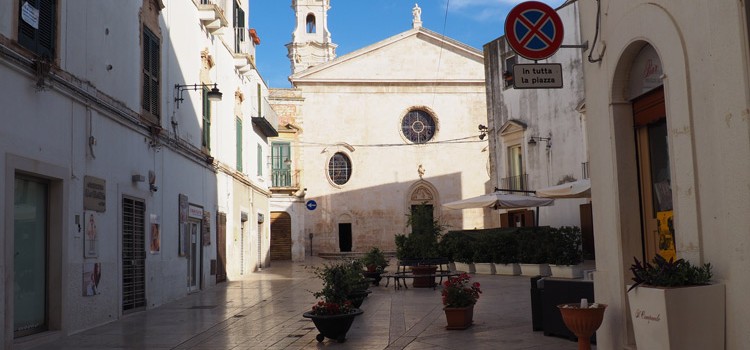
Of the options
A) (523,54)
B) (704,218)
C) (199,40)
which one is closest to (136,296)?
(199,40)

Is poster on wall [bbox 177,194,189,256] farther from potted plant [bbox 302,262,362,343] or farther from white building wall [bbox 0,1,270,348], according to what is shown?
potted plant [bbox 302,262,362,343]

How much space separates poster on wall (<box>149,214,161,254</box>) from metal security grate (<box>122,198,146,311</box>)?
453 mm

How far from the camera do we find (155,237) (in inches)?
575

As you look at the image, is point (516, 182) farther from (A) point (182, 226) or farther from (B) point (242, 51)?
(A) point (182, 226)

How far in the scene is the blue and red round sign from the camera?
24.1 feet

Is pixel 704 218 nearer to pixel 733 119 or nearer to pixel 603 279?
pixel 733 119

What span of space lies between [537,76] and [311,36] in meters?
51.6

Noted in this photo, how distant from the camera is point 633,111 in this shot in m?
6.77

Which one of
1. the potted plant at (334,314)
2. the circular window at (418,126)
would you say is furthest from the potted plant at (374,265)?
the circular window at (418,126)

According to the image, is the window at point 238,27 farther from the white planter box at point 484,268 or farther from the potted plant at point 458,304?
the potted plant at point 458,304

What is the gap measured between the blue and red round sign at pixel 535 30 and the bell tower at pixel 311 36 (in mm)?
49785

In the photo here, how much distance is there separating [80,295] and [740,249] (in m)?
9.22

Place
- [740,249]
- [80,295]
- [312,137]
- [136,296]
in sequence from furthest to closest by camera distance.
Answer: [312,137], [136,296], [80,295], [740,249]

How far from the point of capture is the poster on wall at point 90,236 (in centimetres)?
1105
